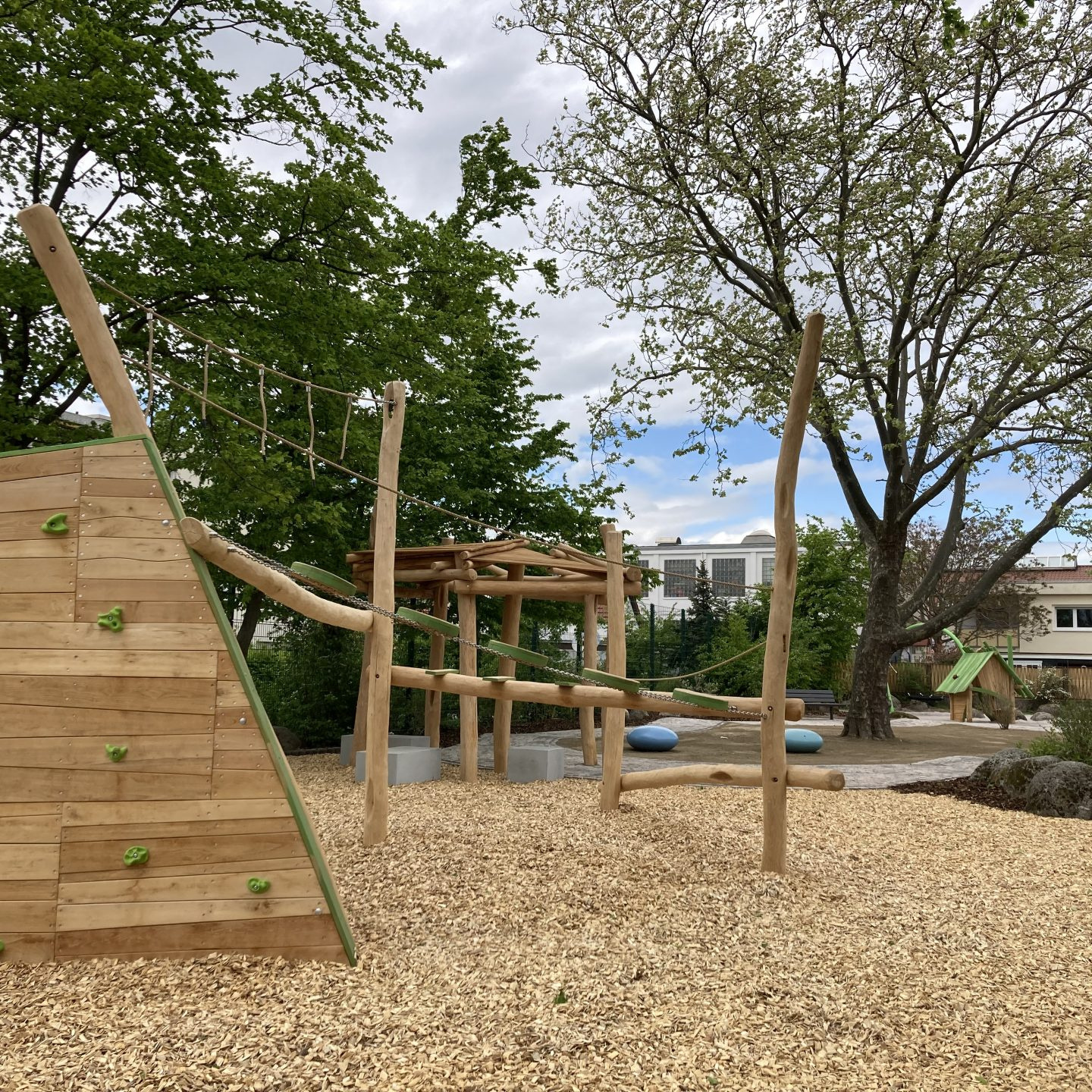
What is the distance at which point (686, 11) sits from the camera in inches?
505

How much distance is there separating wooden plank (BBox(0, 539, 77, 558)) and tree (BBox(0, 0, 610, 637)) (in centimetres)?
464

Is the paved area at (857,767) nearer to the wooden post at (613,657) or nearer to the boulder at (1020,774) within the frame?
the boulder at (1020,774)

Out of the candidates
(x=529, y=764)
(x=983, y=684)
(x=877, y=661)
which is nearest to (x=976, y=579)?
(x=983, y=684)

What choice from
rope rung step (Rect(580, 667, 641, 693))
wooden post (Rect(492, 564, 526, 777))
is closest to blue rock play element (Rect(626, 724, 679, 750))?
wooden post (Rect(492, 564, 526, 777))

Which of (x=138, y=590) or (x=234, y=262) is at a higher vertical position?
(x=234, y=262)

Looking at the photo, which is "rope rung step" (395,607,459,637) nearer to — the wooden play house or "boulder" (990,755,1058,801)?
"boulder" (990,755,1058,801)

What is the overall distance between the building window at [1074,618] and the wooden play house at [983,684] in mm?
27262

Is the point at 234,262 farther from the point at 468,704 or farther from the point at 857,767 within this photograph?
the point at 857,767

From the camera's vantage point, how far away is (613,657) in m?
7.44

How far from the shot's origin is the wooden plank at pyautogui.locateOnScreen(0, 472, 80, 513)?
146 inches

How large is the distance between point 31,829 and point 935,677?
1105 inches

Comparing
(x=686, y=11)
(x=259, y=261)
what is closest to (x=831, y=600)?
(x=686, y=11)

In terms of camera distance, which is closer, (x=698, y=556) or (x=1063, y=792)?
(x=1063, y=792)

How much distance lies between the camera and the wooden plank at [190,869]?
11.5ft
